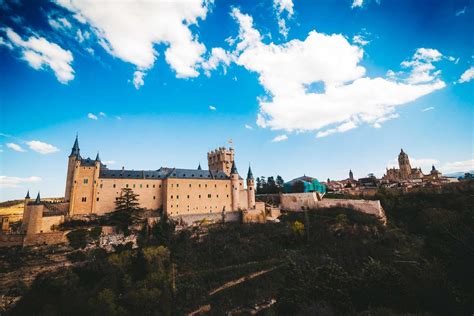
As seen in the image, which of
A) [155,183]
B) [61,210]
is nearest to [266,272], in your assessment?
[155,183]

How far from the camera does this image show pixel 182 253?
105 ft

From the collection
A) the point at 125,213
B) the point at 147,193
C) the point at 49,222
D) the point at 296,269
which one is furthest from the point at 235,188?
the point at 49,222

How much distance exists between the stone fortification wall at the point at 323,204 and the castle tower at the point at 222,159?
1372cm

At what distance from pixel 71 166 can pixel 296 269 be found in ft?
110

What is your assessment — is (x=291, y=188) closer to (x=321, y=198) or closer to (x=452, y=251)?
(x=321, y=198)

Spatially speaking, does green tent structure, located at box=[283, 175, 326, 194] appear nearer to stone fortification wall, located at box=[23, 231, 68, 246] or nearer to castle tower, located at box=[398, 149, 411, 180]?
castle tower, located at box=[398, 149, 411, 180]

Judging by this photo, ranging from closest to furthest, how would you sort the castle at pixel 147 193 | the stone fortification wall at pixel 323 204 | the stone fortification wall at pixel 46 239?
1. the stone fortification wall at pixel 46 239
2. the castle at pixel 147 193
3. the stone fortification wall at pixel 323 204

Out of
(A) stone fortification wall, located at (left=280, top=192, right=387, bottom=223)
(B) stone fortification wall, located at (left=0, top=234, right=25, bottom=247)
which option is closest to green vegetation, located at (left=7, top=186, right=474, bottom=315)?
(A) stone fortification wall, located at (left=280, top=192, right=387, bottom=223)

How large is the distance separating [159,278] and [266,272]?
44.1ft

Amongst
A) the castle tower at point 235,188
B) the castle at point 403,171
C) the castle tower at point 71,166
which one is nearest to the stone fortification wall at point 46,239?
the castle tower at point 71,166

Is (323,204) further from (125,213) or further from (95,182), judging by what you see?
(95,182)

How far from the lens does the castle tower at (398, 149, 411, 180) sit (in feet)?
256

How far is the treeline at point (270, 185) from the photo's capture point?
60609mm

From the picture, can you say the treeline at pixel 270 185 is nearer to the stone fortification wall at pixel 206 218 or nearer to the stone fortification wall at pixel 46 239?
the stone fortification wall at pixel 206 218
